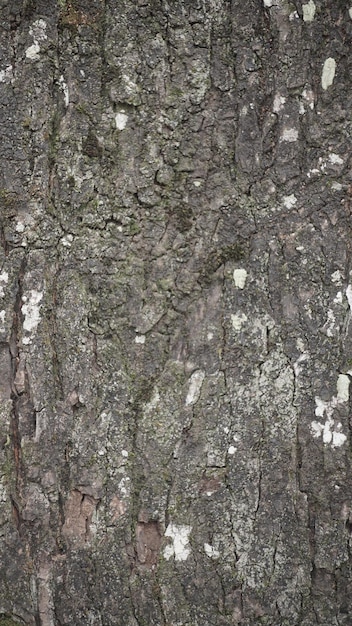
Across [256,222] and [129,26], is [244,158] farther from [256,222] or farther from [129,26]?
[129,26]

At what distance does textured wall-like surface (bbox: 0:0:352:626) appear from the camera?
201 centimetres

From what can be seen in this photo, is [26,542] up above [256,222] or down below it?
below

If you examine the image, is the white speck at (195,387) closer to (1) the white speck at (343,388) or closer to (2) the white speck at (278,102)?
(1) the white speck at (343,388)

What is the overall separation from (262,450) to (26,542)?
79 cm

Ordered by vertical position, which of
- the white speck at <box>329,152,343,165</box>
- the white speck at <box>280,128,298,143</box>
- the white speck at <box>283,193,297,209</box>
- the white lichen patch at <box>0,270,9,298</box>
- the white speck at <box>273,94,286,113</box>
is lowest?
the white lichen patch at <box>0,270,9,298</box>

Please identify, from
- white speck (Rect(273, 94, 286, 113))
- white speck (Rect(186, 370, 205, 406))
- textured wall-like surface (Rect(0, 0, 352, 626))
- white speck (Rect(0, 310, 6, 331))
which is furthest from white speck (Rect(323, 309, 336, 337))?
white speck (Rect(0, 310, 6, 331))

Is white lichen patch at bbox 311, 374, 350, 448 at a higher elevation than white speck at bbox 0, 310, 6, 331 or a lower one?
lower

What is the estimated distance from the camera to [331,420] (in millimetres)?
2025

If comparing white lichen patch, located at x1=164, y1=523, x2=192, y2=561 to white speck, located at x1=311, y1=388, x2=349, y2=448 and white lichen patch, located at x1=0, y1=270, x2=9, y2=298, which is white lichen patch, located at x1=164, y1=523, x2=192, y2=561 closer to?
white speck, located at x1=311, y1=388, x2=349, y2=448

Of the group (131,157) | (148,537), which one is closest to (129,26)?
(131,157)

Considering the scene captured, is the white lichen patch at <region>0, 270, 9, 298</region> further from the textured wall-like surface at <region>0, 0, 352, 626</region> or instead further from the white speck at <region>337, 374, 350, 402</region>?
the white speck at <region>337, 374, 350, 402</region>

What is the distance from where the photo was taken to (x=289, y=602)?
2.04 metres

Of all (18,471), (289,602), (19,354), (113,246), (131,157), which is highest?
(131,157)

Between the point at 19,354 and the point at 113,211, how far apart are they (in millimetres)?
529
